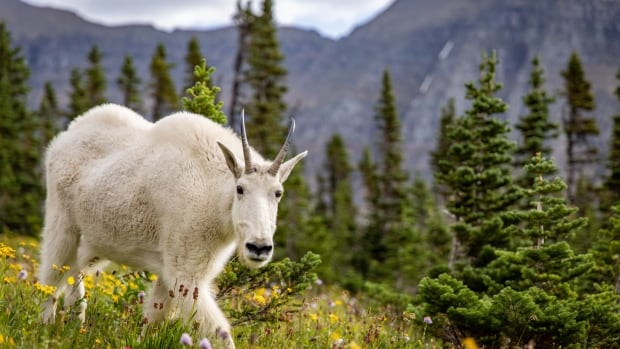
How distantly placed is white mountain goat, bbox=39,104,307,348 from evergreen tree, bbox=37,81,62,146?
41.4m

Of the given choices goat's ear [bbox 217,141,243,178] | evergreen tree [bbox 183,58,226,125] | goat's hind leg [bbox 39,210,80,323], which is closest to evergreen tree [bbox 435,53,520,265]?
evergreen tree [bbox 183,58,226,125]

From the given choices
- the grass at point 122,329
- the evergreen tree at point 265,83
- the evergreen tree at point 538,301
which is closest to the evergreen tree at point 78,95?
the evergreen tree at point 265,83

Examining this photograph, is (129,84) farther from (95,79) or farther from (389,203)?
(389,203)

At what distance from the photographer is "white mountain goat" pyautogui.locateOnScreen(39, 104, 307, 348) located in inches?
204

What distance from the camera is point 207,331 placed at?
16.5 ft

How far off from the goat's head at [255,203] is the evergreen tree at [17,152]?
1270 inches

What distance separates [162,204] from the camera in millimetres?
5625

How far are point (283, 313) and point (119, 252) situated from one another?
193 cm

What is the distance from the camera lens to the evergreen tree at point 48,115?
4527 centimetres

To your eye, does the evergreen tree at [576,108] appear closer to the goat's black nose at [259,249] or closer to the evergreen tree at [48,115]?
the goat's black nose at [259,249]

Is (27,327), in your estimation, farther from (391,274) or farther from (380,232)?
(380,232)

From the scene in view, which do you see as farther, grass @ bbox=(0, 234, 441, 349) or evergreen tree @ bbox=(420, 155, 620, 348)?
evergreen tree @ bbox=(420, 155, 620, 348)

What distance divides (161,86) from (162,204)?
38.3 m

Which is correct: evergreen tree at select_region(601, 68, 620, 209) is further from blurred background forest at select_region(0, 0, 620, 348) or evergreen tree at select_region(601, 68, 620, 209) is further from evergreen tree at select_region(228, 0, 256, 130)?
evergreen tree at select_region(228, 0, 256, 130)
